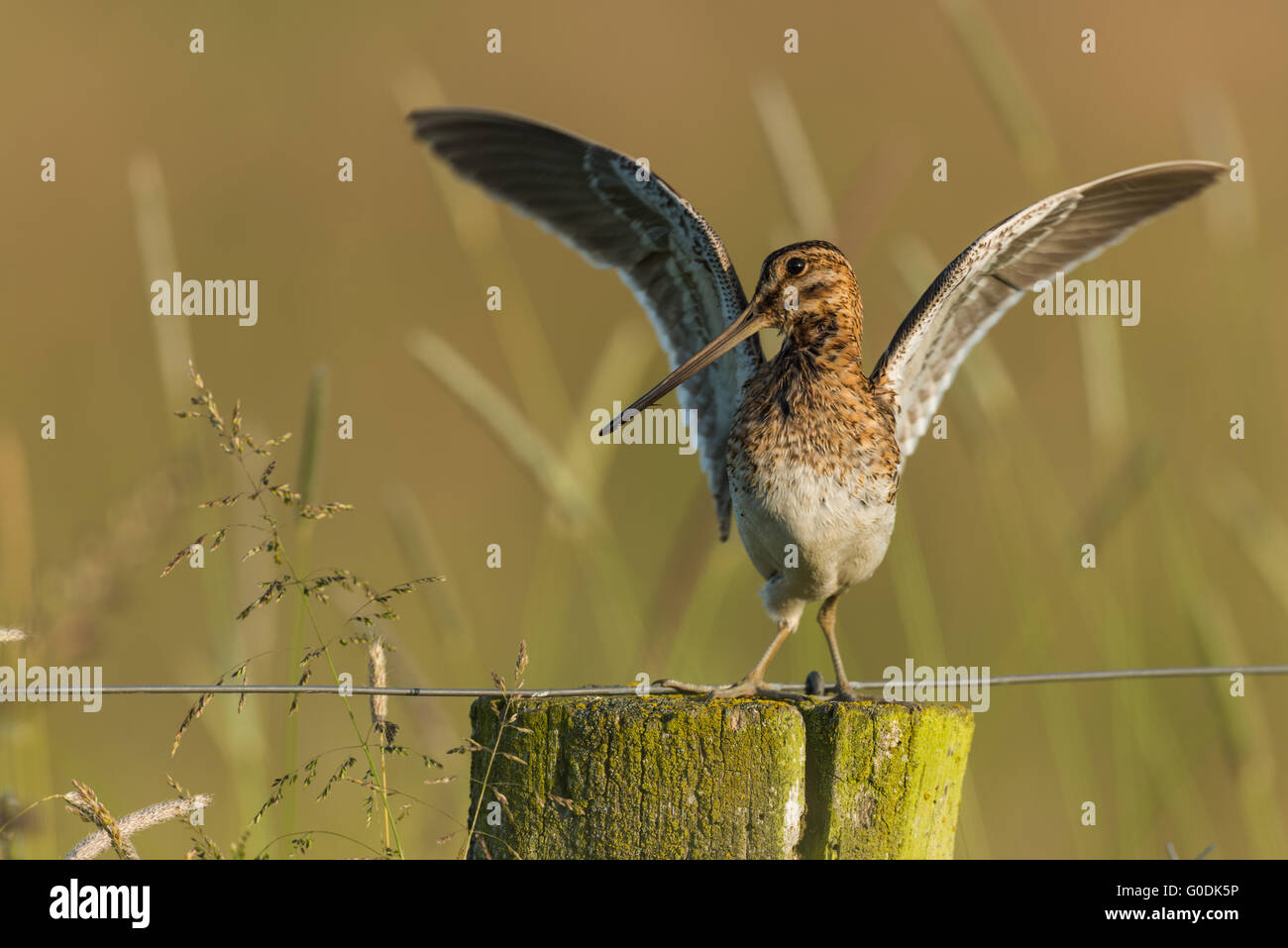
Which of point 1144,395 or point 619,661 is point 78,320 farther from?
point 1144,395

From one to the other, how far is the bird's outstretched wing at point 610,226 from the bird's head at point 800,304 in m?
0.28

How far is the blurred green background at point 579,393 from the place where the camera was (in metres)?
4.55

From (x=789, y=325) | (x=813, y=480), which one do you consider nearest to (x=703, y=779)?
(x=813, y=480)

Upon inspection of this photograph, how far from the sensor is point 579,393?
996 cm

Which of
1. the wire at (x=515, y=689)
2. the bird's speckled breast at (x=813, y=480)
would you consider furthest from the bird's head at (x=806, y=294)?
the wire at (x=515, y=689)

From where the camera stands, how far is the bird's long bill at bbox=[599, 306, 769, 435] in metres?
4.11

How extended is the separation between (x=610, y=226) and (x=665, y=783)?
2388 mm

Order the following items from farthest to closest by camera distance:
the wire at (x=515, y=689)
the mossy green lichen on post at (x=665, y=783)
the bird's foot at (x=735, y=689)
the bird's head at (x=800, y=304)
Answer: the bird's head at (x=800, y=304), the bird's foot at (x=735, y=689), the wire at (x=515, y=689), the mossy green lichen on post at (x=665, y=783)

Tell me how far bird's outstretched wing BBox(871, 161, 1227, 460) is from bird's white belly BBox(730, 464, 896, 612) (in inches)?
24.9

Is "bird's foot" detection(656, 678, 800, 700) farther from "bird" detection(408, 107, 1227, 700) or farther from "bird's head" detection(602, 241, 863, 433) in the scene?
"bird's head" detection(602, 241, 863, 433)

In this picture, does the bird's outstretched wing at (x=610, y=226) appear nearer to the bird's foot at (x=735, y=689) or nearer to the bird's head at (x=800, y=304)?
the bird's head at (x=800, y=304)

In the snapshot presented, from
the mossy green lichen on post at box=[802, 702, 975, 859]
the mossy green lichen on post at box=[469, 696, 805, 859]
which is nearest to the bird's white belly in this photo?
the mossy green lichen on post at box=[802, 702, 975, 859]
